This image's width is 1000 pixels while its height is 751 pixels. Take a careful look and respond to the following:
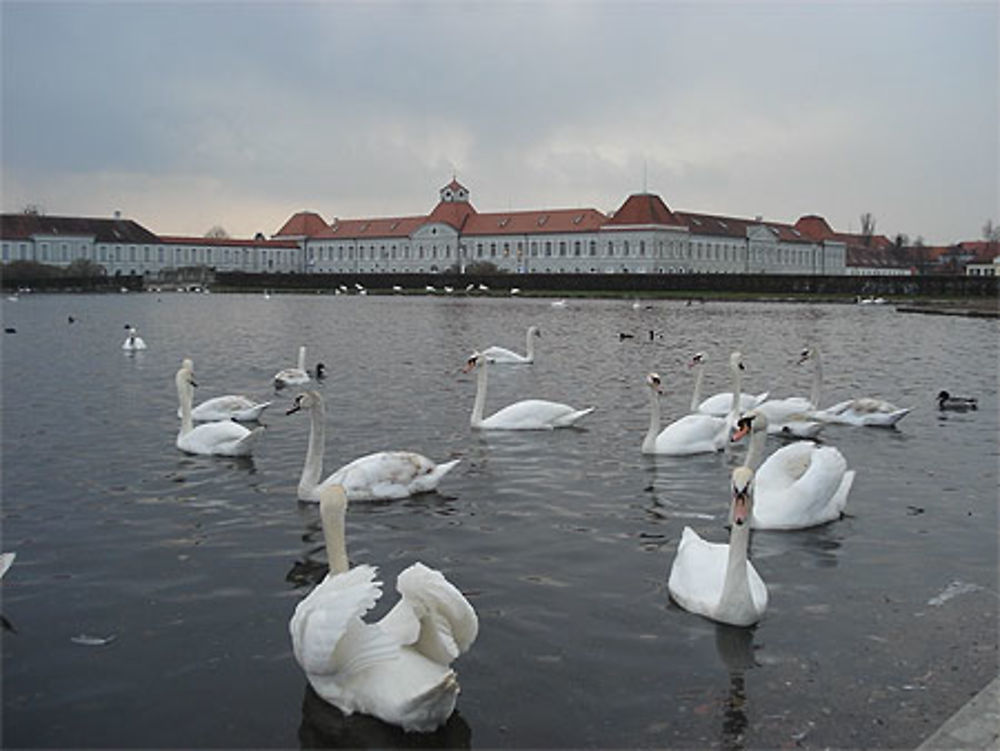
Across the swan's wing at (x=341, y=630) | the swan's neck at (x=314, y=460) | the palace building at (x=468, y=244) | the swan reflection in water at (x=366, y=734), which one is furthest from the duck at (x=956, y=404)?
the palace building at (x=468, y=244)

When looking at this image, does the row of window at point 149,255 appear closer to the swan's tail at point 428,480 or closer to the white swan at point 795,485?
the swan's tail at point 428,480

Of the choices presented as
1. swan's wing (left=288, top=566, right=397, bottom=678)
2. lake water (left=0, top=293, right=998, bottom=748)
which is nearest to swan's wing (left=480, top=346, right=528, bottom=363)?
→ lake water (left=0, top=293, right=998, bottom=748)

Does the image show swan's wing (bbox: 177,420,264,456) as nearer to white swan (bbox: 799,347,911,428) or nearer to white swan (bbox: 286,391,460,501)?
white swan (bbox: 286,391,460,501)

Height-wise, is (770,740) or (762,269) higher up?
(762,269)

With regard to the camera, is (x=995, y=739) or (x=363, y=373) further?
(x=363, y=373)

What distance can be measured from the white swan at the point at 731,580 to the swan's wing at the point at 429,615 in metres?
1.92

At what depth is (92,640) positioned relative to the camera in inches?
223

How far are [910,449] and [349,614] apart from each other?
9.08m

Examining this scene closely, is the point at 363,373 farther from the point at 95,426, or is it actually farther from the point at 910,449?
the point at 910,449

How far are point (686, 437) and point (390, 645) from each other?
680 cm

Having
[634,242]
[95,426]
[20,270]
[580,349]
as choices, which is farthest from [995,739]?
[634,242]

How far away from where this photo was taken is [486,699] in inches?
196

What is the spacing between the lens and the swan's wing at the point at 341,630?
14.5 feet

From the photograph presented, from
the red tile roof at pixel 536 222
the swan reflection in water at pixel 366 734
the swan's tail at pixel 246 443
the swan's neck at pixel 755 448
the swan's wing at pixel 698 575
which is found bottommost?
the swan reflection in water at pixel 366 734
